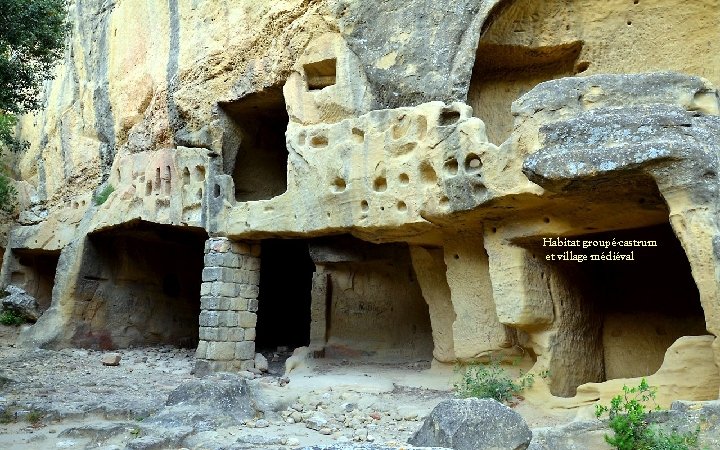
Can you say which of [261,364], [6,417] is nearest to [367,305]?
[261,364]

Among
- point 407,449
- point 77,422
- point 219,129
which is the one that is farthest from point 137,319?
point 407,449

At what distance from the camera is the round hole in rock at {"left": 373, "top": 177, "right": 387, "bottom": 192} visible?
24.2 ft

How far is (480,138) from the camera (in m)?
6.44

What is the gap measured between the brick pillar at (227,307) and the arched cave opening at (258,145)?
5.43 ft

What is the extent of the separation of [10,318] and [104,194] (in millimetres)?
3367

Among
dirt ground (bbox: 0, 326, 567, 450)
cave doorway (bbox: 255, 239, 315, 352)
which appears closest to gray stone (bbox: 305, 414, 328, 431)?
dirt ground (bbox: 0, 326, 567, 450)

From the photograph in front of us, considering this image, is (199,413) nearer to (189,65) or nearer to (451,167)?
(451,167)

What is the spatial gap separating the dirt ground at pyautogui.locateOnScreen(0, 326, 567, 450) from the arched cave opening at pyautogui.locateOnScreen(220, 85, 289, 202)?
295cm

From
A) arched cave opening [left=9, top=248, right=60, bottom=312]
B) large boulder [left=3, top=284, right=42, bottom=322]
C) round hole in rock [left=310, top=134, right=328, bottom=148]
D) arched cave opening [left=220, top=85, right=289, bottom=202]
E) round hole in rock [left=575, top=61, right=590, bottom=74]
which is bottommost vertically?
large boulder [left=3, top=284, right=42, bottom=322]

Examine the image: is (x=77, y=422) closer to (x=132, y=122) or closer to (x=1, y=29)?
(x=1, y=29)

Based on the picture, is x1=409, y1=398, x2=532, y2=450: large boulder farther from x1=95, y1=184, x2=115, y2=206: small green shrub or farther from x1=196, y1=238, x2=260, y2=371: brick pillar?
x1=95, y1=184, x2=115, y2=206: small green shrub

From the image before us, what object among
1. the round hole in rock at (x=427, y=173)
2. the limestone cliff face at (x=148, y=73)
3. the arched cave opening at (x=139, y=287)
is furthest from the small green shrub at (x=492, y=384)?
the arched cave opening at (x=139, y=287)

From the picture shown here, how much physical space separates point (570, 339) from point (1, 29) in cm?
692

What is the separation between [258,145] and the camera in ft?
36.4
